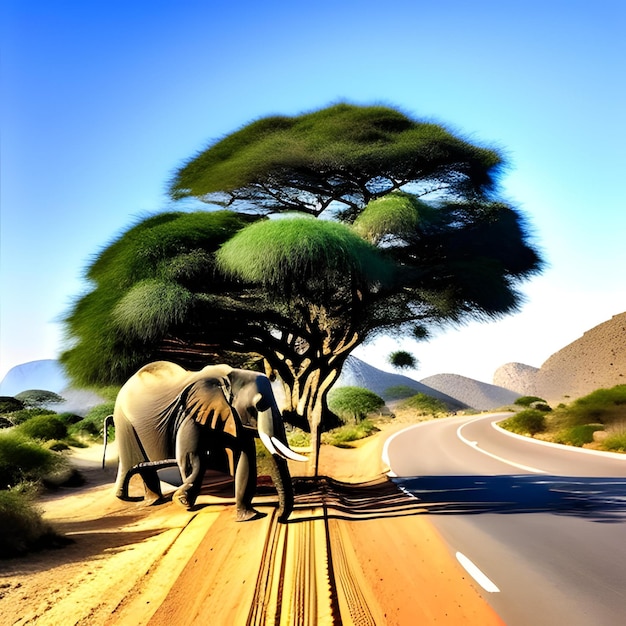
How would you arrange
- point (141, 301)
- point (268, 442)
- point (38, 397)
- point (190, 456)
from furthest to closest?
point (38, 397) → point (141, 301) → point (190, 456) → point (268, 442)

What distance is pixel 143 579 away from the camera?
6902mm

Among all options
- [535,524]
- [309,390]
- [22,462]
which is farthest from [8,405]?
[535,524]

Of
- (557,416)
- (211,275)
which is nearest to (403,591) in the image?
(211,275)

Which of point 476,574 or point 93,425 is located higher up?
point 93,425

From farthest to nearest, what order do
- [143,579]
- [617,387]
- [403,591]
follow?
[617,387]
[143,579]
[403,591]

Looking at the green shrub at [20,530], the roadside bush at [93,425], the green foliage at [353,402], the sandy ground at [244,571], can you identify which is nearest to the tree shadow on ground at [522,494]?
the sandy ground at [244,571]

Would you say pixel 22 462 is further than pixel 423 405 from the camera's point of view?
No

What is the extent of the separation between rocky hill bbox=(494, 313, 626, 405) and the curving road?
2068 inches

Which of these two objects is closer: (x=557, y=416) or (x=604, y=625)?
(x=604, y=625)

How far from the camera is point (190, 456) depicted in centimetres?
930

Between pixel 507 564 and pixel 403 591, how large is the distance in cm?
181

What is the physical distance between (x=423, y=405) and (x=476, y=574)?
207 feet

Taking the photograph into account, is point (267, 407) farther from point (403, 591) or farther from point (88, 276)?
point (88, 276)

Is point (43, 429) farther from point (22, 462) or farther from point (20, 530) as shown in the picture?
point (20, 530)
